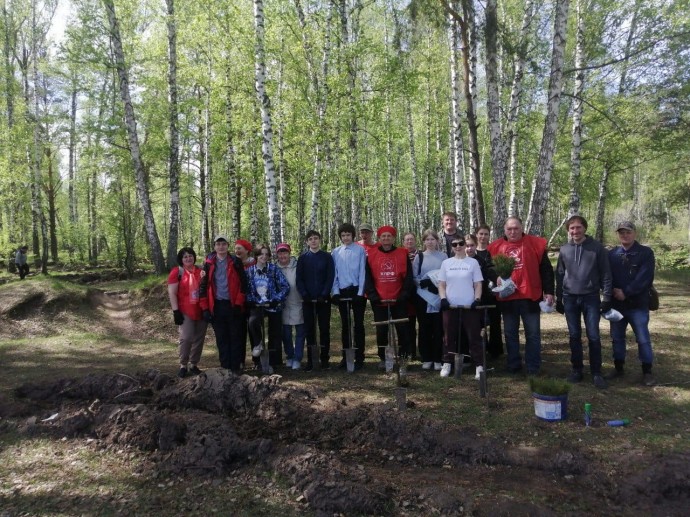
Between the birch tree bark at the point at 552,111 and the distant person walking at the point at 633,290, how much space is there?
9.71 feet

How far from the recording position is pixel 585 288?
552 centimetres

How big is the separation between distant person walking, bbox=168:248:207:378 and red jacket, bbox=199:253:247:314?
0.10 m

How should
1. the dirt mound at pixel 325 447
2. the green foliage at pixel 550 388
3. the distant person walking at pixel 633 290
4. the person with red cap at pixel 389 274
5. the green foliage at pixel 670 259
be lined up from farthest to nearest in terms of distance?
the green foliage at pixel 670 259, the person with red cap at pixel 389 274, the distant person walking at pixel 633 290, the green foliage at pixel 550 388, the dirt mound at pixel 325 447

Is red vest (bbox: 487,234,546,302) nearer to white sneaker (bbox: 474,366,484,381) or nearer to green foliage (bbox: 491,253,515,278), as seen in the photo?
green foliage (bbox: 491,253,515,278)

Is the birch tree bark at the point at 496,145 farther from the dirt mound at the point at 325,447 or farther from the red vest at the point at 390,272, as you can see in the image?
the dirt mound at the point at 325,447

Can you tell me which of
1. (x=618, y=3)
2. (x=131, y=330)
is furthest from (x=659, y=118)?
(x=131, y=330)

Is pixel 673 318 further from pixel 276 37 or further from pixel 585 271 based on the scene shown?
pixel 276 37

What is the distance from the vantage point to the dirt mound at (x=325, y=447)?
336 cm

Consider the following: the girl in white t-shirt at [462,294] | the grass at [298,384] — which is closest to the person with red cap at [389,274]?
the girl in white t-shirt at [462,294]

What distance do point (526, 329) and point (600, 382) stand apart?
1.01 m

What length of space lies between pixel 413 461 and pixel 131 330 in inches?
326

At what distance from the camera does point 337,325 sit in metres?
10.3

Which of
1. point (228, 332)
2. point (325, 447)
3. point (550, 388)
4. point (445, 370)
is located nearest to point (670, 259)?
point (445, 370)

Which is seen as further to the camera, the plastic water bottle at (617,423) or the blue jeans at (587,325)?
the blue jeans at (587,325)
